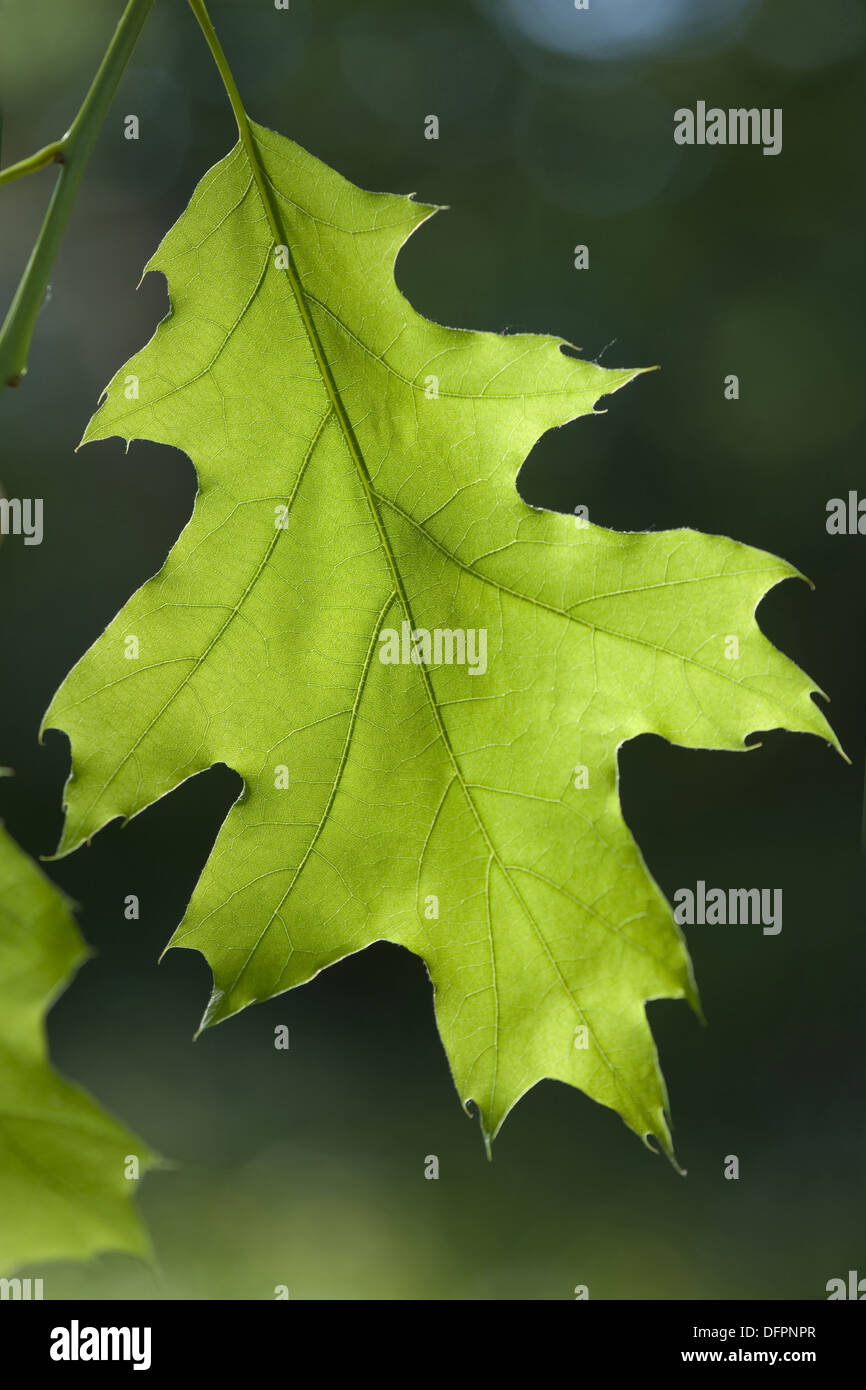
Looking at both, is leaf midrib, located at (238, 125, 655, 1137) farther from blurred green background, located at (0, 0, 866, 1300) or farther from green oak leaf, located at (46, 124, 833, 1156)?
blurred green background, located at (0, 0, 866, 1300)

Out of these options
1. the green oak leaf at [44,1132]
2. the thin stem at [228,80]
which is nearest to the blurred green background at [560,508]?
the thin stem at [228,80]

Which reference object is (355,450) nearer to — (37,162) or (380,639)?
(380,639)

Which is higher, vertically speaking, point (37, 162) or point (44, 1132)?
point (37, 162)

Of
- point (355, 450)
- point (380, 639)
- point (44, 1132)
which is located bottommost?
point (44, 1132)

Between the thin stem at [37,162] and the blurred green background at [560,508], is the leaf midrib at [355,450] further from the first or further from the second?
the blurred green background at [560,508]

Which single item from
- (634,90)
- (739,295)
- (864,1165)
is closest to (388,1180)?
(864,1165)

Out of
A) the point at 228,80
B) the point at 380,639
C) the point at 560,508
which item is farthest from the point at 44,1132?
the point at 560,508
